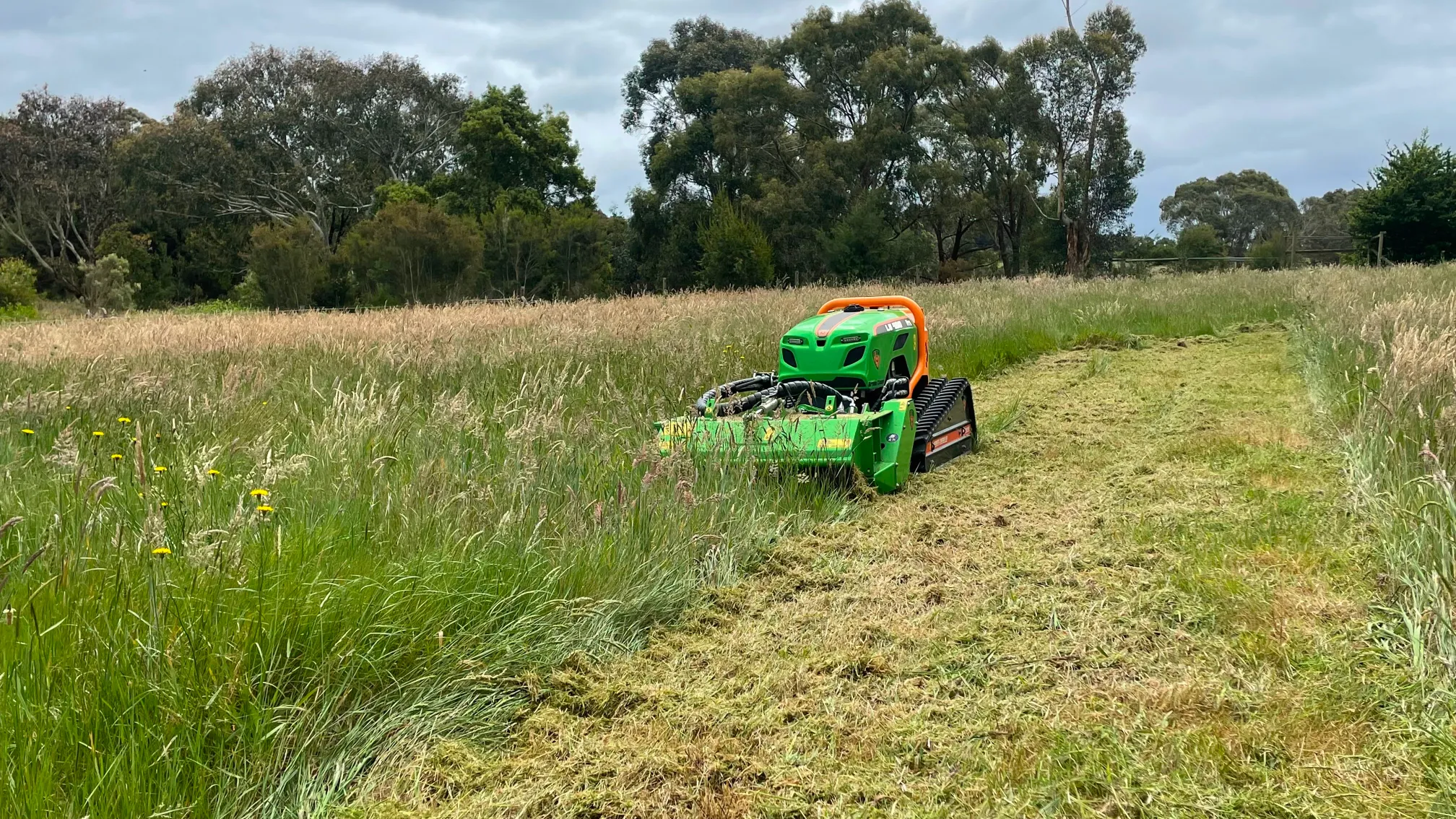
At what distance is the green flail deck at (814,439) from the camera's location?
180 inches

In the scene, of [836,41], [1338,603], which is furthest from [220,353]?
[836,41]

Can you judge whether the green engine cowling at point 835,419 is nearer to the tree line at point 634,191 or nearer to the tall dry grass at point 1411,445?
the tall dry grass at point 1411,445

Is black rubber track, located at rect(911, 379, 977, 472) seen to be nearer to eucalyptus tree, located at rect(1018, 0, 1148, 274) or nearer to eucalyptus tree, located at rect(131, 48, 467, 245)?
eucalyptus tree, located at rect(1018, 0, 1148, 274)

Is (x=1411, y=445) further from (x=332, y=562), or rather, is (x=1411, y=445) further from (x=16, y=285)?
(x=16, y=285)

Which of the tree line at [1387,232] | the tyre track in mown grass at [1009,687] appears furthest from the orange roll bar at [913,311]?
the tree line at [1387,232]

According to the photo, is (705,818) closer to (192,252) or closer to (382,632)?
(382,632)

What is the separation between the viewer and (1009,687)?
106 inches

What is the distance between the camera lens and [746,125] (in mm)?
36969

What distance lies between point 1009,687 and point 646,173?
40095mm

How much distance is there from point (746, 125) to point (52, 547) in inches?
1433

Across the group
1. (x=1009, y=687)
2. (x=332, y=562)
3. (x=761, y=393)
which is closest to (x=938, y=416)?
(x=761, y=393)

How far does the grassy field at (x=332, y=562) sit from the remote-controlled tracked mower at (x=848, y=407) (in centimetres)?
20

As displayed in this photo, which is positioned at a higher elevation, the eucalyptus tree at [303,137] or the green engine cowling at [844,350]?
the eucalyptus tree at [303,137]

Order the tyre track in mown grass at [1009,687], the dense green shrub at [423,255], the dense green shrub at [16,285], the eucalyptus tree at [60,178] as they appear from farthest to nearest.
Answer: the eucalyptus tree at [60,178] → the dense green shrub at [423,255] → the dense green shrub at [16,285] → the tyre track in mown grass at [1009,687]
